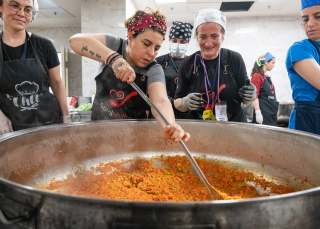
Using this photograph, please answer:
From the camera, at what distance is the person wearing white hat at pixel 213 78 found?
1431 mm

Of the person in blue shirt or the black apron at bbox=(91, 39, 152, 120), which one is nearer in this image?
the person in blue shirt

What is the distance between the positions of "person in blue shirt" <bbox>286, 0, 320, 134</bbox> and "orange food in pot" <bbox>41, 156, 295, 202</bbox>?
48cm

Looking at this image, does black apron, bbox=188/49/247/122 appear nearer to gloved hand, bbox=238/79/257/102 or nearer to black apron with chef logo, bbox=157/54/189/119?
gloved hand, bbox=238/79/257/102

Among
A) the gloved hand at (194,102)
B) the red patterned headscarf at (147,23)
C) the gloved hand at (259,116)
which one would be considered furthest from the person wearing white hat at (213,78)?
the gloved hand at (259,116)

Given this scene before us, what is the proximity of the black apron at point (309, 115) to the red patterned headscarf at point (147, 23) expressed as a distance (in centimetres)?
84

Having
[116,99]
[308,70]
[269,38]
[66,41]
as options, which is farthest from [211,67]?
[66,41]

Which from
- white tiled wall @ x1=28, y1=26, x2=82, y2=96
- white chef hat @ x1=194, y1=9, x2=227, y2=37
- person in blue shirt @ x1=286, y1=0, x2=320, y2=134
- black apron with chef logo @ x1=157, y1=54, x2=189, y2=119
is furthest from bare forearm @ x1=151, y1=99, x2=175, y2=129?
white tiled wall @ x1=28, y1=26, x2=82, y2=96

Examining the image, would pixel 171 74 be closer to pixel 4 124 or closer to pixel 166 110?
pixel 166 110

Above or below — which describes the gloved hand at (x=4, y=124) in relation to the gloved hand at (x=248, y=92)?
below

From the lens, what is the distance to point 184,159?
1.21 meters

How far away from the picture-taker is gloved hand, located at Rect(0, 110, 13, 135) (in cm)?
119

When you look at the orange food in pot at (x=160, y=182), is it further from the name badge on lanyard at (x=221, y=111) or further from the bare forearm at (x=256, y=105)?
the bare forearm at (x=256, y=105)

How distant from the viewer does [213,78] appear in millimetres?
1542

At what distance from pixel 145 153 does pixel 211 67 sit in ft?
2.55
